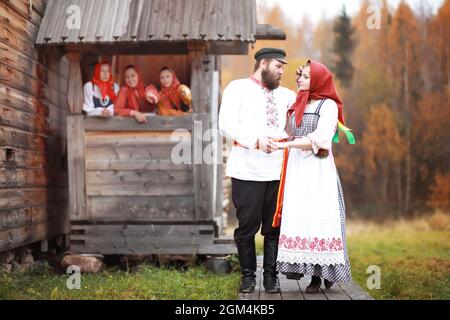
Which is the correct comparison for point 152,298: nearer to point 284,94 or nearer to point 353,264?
point 284,94

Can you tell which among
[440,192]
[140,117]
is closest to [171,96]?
[140,117]

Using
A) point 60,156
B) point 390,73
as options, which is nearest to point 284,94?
point 60,156

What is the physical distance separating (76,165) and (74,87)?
3.20 feet

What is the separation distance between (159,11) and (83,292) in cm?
356

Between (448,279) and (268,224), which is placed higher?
(268,224)

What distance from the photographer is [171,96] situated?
305 inches

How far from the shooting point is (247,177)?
559 cm

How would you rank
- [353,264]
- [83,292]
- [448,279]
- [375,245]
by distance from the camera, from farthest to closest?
1. [375,245]
2. [353,264]
3. [448,279]
4. [83,292]

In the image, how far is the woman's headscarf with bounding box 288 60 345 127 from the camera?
533cm

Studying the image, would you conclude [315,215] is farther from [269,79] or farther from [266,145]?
[269,79]

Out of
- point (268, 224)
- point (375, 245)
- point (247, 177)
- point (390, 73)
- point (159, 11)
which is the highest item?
point (390, 73)

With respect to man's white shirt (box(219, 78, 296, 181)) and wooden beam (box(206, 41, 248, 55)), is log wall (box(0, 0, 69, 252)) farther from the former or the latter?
man's white shirt (box(219, 78, 296, 181))

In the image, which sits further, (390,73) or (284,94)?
(390,73)

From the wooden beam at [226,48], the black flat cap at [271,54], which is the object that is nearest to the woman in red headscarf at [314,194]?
the black flat cap at [271,54]
